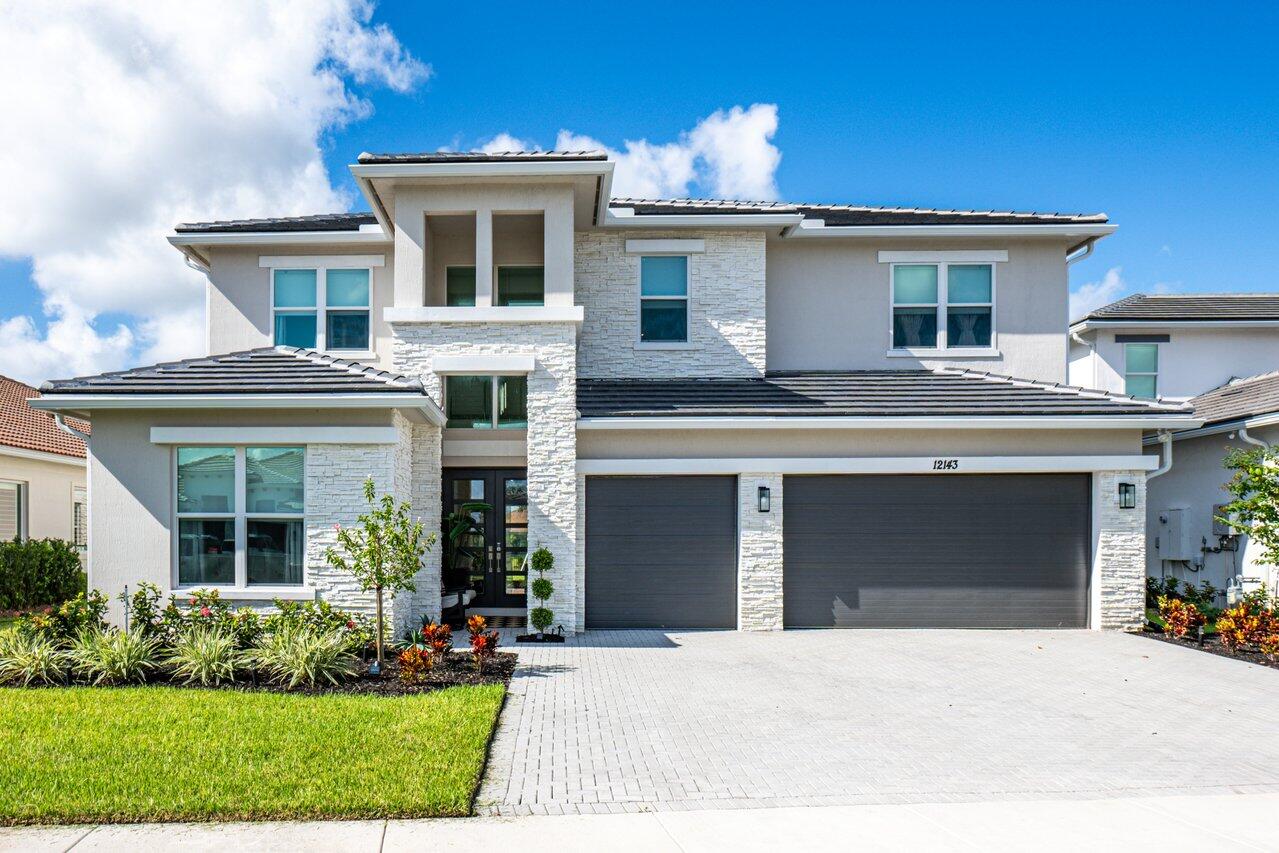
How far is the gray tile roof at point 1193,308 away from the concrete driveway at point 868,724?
9.88 m

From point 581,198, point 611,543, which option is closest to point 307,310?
point 581,198

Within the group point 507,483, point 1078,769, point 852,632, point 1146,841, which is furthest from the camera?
point 507,483

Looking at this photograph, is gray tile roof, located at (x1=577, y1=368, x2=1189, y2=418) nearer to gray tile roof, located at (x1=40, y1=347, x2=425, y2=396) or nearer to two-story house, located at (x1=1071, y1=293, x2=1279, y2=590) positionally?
two-story house, located at (x1=1071, y1=293, x2=1279, y2=590)

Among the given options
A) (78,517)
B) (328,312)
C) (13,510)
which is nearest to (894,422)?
(328,312)

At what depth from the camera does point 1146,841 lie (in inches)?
203

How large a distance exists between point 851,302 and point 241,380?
10575 mm

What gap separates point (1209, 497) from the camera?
591 inches

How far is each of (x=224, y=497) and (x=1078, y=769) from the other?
10364 millimetres

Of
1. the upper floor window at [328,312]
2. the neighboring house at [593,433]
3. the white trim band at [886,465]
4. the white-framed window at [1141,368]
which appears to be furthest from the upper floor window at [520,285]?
the white-framed window at [1141,368]

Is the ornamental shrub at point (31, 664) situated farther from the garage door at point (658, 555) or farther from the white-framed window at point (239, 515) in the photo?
the garage door at point (658, 555)

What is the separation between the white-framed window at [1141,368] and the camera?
1878cm

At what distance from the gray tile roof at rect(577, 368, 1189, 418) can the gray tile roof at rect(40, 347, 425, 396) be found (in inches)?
133

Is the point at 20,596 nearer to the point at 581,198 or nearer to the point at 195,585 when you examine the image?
the point at 195,585

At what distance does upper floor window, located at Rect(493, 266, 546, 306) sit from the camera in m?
14.4
